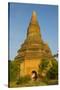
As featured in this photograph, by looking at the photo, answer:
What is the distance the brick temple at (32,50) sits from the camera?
7.67 feet

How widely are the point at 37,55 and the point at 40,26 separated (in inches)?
12.9

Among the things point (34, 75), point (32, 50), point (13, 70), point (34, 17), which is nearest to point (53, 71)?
point (34, 75)

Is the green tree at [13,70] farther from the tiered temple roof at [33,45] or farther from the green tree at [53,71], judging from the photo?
the green tree at [53,71]

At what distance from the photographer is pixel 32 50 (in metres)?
2.37

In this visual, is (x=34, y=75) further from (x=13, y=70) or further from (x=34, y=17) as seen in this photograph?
(x=34, y=17)

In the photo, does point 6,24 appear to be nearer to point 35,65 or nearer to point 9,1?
point 9,1

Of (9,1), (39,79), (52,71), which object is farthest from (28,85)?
(9,1)

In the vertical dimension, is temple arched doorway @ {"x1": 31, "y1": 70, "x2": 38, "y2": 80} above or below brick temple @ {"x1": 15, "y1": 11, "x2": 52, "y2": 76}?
below

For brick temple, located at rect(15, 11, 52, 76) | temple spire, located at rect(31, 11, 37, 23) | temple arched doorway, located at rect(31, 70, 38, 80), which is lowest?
temple arched doorway, located at rect(31, 70, 38, 80)

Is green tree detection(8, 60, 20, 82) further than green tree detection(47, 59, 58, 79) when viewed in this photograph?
No

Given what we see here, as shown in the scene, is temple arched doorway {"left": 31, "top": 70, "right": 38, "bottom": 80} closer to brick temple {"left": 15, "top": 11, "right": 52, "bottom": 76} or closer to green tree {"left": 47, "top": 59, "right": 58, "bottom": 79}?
brick temple {"left": 15, "top": 11, "right": 52, "bottom": 76}

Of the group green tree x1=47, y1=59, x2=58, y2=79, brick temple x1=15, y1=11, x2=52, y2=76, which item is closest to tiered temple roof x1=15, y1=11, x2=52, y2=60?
brick temple x1=15, y1=11, x2=52, y2=76

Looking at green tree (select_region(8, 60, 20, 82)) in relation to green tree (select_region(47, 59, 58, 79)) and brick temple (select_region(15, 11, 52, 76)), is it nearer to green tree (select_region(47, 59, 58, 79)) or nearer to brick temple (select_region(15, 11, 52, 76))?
brick temple (select_region(15, 11, 52, 76))

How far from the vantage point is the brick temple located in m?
2.34
